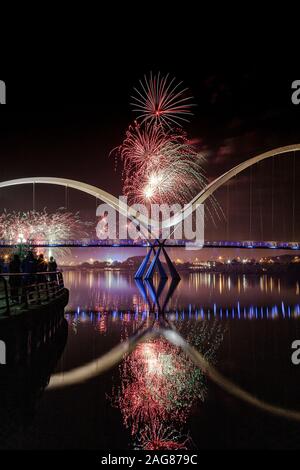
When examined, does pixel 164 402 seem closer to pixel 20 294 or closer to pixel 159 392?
pixel 159 392

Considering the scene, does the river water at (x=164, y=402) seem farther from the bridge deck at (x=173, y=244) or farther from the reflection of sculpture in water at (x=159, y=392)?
the bridge deck at (x=173, y=244)

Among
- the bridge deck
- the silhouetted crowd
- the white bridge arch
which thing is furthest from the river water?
the bridge deck

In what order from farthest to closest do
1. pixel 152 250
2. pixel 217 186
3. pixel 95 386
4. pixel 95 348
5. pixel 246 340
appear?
pixel 152 250 < pixel 217 186 < pixel 246 340 < pixel 95 348 < pixel 95 386

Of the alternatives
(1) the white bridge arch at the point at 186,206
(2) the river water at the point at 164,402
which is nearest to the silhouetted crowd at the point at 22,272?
(2) the river water at the point at 164,402

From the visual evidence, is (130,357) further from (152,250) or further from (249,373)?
(152,250)

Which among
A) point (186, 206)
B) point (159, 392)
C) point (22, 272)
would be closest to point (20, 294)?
point (22, 272)

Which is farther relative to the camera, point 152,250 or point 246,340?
point 152,250

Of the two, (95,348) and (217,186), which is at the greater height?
(217,186)
